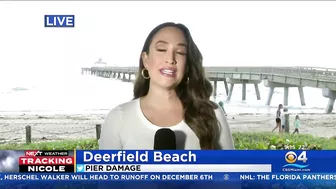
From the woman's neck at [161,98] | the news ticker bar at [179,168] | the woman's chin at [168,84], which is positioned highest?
the woman's chin at [168,84]

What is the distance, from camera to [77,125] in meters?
5.70

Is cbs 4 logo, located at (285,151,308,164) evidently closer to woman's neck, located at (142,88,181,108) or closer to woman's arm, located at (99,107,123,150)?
woman's neck, located at (142,88,181,108)

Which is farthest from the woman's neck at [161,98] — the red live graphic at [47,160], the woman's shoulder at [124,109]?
the red live graphic at [47,160]

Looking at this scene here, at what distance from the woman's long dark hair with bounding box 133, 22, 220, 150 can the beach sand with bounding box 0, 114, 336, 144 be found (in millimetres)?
465

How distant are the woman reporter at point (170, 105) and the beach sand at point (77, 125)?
452 millimetres

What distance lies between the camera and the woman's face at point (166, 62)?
199 inches

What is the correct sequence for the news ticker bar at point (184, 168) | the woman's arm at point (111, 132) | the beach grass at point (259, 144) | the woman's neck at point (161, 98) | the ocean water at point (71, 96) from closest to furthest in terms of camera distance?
the woman's arm at point (111, 132)
the woman's neck at point (161, 98)
the news ticker bar at point (184, 168)
the beach grass at point (259, 144)
the ocean water at point (71, 96)

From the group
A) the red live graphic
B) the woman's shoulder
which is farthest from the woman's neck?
the red live graphic

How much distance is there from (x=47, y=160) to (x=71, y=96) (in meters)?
0.68

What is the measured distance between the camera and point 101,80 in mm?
5754

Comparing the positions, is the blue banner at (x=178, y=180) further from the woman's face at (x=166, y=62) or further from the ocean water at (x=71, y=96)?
the woman's face at (x=166, y=62)

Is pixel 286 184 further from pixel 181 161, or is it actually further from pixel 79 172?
pixel 79 172

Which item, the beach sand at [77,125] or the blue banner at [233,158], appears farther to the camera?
the beach sand at [77,125]

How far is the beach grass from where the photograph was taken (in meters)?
5.51
